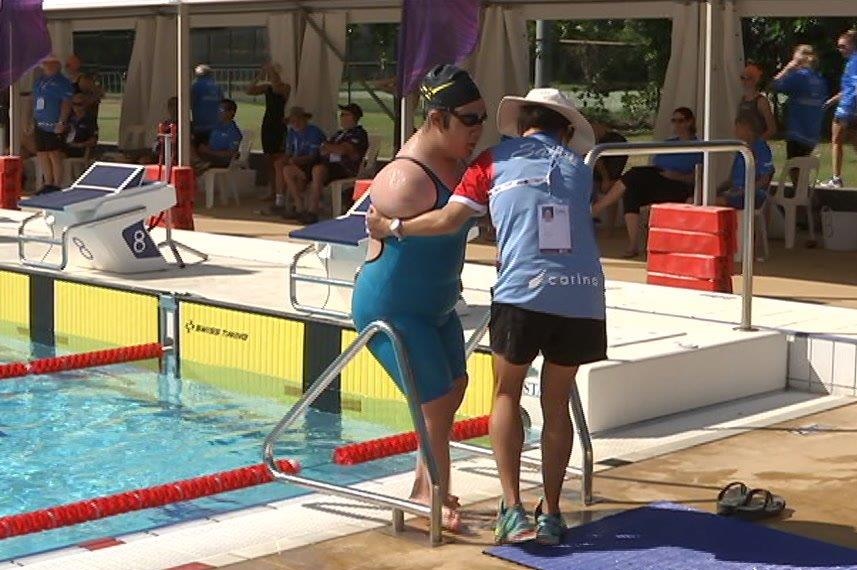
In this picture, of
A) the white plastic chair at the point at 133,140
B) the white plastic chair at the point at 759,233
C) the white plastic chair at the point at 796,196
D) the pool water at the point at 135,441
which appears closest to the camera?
the pool water at the point at 135,441

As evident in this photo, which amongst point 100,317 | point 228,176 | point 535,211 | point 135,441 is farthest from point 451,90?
point 228,176

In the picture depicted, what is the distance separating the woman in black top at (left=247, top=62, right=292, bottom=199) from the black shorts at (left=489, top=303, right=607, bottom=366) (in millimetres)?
10985

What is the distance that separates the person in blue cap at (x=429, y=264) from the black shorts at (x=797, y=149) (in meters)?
8.94

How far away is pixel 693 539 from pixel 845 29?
1593cm

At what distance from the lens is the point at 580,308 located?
4.62 meters

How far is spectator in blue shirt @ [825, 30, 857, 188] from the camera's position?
12539 millimetres

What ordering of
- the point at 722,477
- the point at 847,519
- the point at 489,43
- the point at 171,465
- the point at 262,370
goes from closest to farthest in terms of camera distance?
1. the point at 847,519
2. the point at 722,477
3. the point at 171,465
4. the point at 262,370
5. the point at 489,43

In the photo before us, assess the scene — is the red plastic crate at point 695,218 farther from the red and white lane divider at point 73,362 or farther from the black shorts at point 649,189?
the red and white lane divider at point 73,362

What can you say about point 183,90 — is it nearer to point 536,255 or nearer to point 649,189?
point 649,189

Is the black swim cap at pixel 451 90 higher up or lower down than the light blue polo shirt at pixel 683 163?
higher up

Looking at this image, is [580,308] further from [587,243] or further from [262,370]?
[262,370]

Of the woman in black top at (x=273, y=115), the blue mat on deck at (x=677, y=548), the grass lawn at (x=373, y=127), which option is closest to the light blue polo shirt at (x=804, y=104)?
the grass lawn at (x=373, y=127)

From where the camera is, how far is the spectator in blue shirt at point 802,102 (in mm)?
13266

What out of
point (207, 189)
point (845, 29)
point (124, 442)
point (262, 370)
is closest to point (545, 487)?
point (124, 442)
